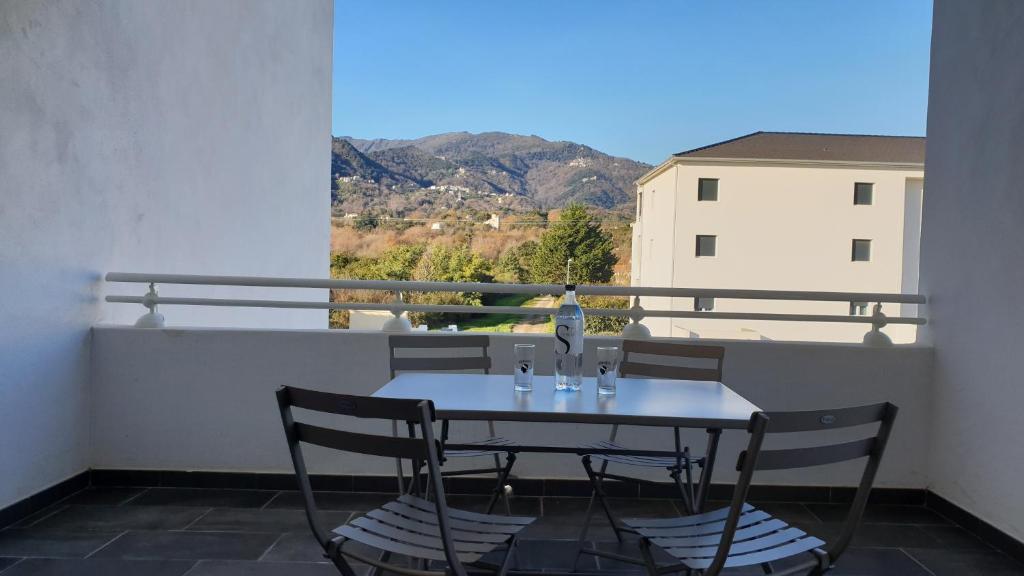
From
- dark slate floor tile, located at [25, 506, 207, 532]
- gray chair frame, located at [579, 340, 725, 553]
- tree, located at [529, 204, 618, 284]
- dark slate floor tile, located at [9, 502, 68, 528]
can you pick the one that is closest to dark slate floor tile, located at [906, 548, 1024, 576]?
gray chair frame, located at [579, 340, 725, 553]

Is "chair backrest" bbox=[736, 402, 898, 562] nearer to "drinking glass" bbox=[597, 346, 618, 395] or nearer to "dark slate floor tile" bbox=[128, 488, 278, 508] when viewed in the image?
"drinking glass" bbox=[597, 346, 618, 395]

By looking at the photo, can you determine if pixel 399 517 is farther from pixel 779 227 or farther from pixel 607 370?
pixel 779 227

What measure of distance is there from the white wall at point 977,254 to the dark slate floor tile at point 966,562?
0.44 feet

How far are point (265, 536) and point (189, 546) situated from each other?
0.28 m

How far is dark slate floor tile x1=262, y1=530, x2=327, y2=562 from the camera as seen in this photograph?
2.77 m

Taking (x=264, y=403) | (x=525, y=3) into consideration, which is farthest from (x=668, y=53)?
(x=264, y=403)

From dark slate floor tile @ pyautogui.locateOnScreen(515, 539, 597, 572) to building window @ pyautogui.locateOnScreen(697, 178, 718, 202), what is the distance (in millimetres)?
35817

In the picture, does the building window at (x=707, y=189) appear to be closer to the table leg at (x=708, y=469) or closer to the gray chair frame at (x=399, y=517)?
the table leg at (x=708, y=469)

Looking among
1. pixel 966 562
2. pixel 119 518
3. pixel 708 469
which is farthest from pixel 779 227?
pixel 119 518

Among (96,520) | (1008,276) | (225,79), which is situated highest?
(225,79)

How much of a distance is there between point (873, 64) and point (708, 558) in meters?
40.9

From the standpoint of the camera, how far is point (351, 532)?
1.79m

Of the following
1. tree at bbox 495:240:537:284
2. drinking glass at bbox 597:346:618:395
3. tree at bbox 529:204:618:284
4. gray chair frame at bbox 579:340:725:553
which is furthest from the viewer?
tree at bbox 495:240:537:284

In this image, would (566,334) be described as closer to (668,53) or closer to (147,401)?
(147,401)
